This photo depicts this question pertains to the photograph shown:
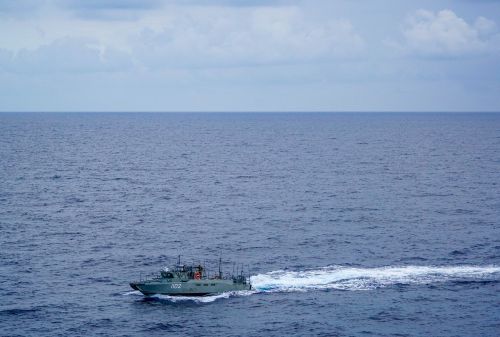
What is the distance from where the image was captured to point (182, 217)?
13212cm

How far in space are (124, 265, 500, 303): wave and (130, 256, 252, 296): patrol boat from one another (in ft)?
2.14

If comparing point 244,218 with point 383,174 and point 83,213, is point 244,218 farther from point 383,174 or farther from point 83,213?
point 383,174

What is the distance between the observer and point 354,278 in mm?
92750

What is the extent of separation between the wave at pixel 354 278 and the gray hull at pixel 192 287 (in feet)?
2.00

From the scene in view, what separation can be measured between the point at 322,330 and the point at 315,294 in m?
11.5

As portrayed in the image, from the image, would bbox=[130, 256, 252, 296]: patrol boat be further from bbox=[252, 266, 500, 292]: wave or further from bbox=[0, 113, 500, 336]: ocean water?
bbox=[252, 266, 500, 292]: wave

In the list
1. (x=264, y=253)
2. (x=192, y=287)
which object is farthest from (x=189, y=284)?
(x=264, y=253)

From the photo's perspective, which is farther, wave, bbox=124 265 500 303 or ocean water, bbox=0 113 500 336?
wave, bbox=124 265 500 303

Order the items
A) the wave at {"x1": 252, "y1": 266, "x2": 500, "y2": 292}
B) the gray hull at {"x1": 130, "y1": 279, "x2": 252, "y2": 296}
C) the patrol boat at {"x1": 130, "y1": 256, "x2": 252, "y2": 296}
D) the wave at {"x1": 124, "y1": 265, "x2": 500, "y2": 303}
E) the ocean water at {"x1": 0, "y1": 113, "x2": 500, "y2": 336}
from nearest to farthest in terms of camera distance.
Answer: the ocean water at {"x1": 0, "y1": 113, "x2": 500, "y2": 336} < the gray hull at {"x1": 130, "y1": 279, "x2": 252, "y2": 296} < the patrol boat at {"x1": 130, "y1": 256, "x2": 252, "y2": 296} < the wave at {"x1": 124, "y1": 265, "x2": 500, "y2": 303} < the wave at {"x1": 252, "y1": 266, "x2": 500, "y2": 292}

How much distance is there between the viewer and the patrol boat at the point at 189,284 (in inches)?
3449

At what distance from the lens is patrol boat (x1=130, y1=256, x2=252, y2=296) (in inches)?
3449

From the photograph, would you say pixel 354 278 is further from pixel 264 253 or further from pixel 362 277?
pixel 264 253

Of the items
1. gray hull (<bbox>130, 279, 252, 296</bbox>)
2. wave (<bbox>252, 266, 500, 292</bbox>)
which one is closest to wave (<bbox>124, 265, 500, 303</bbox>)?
wave (<bbox>252, 266, 500, 292</bbox>)

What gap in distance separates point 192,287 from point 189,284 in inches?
20.9
